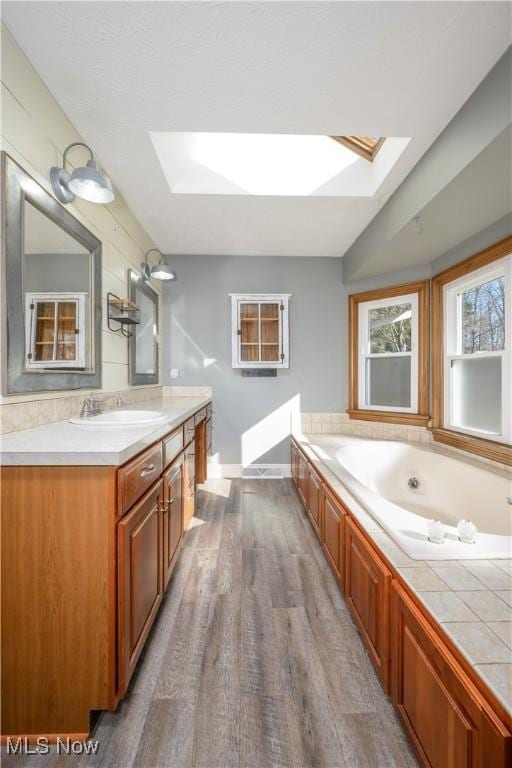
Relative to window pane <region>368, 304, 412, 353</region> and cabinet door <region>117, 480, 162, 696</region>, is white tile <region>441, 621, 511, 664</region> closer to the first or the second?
cabinet door <region>117, 480, 162, 696</region>

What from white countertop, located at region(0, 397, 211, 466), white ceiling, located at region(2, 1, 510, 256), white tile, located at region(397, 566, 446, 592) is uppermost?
white ceiling, located at region(2, 1, 510, 256)

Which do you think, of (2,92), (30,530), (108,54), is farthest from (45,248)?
(30,530)

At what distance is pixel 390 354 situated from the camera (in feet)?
10.5

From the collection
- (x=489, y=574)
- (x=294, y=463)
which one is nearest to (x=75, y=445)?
(x=489, y=574)

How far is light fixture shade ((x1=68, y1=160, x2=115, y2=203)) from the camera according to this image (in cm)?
143

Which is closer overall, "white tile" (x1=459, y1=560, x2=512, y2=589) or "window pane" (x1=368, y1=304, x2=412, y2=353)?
"white tile" (x1=459, y1=560, x2=512, y2=589)

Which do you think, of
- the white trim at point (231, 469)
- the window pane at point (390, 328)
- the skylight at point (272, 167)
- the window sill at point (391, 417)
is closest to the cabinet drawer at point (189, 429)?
the white trim at point (231, 469)

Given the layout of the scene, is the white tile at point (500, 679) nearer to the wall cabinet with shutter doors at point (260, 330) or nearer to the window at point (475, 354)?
the window at point (475, 354)

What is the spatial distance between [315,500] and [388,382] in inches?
62.6

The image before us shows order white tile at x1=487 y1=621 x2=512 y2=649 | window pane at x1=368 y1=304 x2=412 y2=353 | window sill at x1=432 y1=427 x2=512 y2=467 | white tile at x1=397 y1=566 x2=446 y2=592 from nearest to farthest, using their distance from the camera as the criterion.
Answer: white tile at x1=487 y1=621 x2=512 y2=649 → white tile at x1=397 y1=566 x2=446 y2=592 → window sill at x1=432 y1=427 x2=512 y2=467 → window pane at x1=368 y1=304 x2=412 y2=353

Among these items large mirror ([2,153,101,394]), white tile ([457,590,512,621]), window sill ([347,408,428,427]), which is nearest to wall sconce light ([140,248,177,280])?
large mirror ([2,153,101,394])

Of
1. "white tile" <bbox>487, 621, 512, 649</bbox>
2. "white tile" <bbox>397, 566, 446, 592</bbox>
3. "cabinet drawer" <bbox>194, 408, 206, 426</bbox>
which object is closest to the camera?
"white tile" <bbox>487, 621, 512, 649</bbox>

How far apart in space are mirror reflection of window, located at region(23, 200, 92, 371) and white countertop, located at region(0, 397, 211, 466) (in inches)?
12.5

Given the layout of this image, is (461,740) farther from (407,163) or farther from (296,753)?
(407,163)
